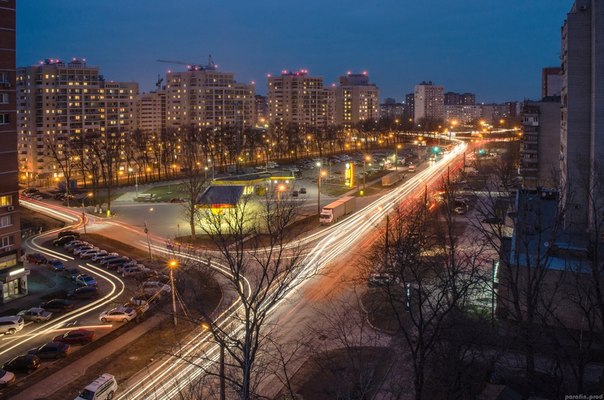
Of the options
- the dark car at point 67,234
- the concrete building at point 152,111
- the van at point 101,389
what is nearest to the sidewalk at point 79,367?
the van at point 101,389

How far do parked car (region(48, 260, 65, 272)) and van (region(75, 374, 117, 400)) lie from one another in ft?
31.5

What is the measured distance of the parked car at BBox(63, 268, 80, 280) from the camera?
57.4 ft

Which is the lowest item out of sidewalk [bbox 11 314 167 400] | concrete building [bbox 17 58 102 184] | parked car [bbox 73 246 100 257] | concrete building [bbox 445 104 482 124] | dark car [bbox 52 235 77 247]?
sidewalk [bbox 11 314 167 400]

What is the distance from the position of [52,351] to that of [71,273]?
649 centimetres

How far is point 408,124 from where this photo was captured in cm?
9325

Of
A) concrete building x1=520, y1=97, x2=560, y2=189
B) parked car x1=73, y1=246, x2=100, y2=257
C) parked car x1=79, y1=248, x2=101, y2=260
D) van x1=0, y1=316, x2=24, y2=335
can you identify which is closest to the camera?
van x1=0, y1=316, x2=24, y2=335

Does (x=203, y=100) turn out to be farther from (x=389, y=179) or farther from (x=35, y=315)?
(x=35, y=315)

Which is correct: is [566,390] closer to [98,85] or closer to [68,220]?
[68,220]

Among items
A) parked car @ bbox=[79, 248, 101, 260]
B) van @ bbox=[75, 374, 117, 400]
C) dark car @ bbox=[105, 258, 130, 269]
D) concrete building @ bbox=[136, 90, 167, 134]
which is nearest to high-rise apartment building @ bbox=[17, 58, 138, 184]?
concrete building @ bbox=[136, 90, 167, 134]

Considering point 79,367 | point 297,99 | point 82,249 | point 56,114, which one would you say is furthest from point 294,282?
point 297,99

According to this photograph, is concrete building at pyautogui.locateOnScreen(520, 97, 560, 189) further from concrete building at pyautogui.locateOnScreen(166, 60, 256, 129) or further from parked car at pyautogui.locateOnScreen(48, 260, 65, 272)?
concrete building at pyautogui.locateOnScreen(166, 60, 256, 129)

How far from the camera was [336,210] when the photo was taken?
23891 millimetres

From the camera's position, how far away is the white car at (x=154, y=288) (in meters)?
15.3

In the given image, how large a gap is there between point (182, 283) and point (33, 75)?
43.6 metres
